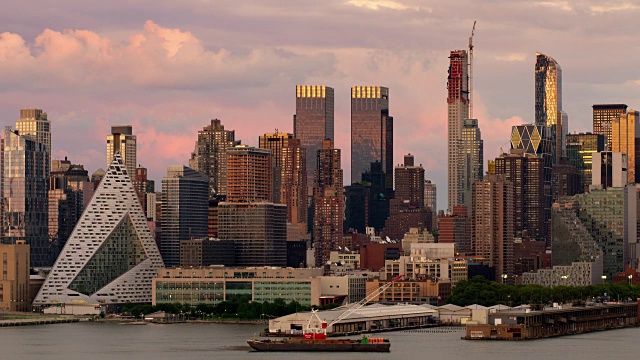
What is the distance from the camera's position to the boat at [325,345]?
152000 mm

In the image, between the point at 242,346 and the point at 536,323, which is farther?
the point at 536,323

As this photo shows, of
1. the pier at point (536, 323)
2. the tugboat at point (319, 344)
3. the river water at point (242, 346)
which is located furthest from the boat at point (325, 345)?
the pier at point (536, 323)

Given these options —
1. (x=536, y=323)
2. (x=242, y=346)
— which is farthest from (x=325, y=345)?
(x=536, y=323)

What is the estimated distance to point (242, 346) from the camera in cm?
16150

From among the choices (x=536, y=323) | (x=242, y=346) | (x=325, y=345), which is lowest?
(x=242, y=346)

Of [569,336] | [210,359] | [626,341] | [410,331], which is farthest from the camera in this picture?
[410,331]

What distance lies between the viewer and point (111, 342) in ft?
564

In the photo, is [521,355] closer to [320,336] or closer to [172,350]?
[320,336]

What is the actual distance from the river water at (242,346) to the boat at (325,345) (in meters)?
1.66

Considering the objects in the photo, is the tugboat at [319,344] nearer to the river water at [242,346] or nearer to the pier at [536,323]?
the river water at [242,346]

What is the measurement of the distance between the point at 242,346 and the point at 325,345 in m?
11.2

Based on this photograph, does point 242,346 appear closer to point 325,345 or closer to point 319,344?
point 319,344

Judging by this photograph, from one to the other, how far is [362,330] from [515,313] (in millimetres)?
20231

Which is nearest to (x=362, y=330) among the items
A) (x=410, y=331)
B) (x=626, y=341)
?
(x=410, y=331)
